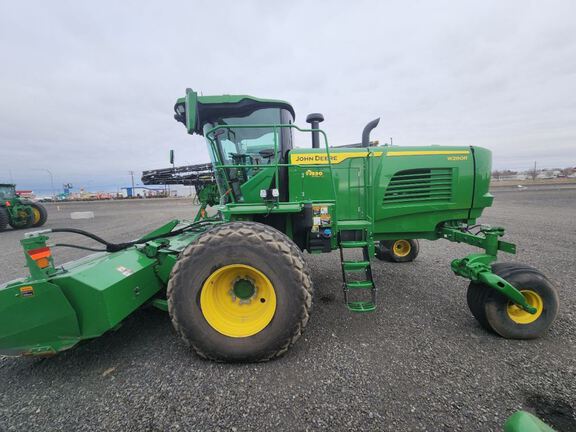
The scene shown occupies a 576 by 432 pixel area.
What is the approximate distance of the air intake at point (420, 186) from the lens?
3.47 meters

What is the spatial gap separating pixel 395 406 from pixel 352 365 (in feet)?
1.56

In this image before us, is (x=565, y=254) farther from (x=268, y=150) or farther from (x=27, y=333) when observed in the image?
(x=27, y=333)

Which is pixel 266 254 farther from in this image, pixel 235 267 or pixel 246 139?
pixel 246 139

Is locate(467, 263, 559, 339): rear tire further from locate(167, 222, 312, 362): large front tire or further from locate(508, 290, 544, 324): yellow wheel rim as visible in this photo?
locate(167, 222, 312, 362): large front tire

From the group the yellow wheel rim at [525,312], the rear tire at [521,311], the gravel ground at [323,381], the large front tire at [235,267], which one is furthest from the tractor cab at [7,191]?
the yellow wheel rim at [525,312]

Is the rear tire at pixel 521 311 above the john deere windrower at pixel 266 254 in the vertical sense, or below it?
below

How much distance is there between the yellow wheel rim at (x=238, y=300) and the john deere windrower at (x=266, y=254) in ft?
0.03

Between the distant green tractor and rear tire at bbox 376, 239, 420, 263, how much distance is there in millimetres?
16014

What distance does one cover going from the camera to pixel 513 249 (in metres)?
2.97

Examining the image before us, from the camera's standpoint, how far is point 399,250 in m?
5.40

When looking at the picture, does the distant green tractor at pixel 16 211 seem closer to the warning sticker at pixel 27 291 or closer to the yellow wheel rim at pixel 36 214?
the yellow wheel rim at pixel 36 214

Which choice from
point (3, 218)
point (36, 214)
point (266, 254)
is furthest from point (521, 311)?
point (36, 214)

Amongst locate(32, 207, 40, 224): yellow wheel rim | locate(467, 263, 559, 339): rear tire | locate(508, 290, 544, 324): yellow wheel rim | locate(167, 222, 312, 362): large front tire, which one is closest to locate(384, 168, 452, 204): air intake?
locate(467, 263, 559, 339): rear tire

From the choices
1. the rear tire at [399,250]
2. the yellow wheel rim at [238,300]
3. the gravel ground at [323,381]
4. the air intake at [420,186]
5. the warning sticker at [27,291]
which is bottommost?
the gravel ground at [323,381]
